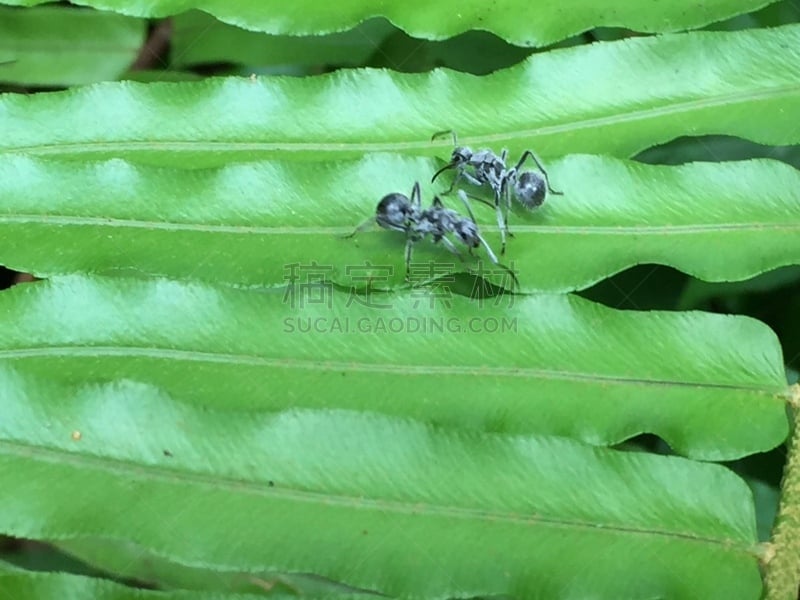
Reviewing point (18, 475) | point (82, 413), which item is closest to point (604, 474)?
point (82, 413)

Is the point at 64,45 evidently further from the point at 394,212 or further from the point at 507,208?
the point at 507,208

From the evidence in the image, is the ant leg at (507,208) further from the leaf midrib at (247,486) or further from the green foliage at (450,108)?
the leaf midrib at (247,486)

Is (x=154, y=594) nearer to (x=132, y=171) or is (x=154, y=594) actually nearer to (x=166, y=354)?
(x=166, y=354)

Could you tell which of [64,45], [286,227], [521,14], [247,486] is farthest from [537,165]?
[64,45]

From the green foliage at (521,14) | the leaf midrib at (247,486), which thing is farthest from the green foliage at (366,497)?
the green foliage at (521,14)

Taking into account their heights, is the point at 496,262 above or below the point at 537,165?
below
